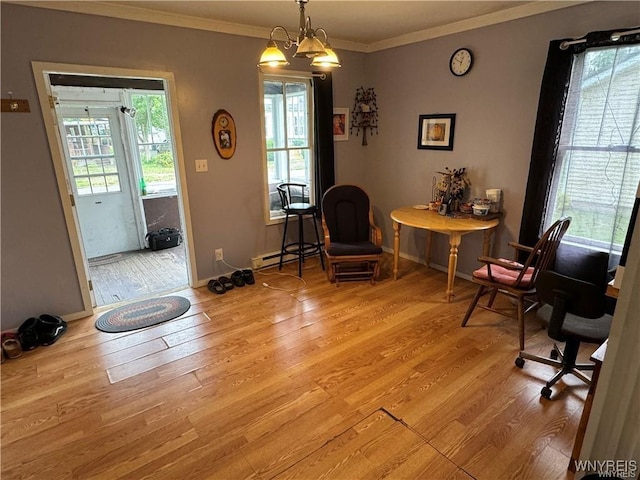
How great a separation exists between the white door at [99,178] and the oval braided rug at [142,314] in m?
1.72

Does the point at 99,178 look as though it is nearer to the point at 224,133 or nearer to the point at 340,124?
the point at 224,133

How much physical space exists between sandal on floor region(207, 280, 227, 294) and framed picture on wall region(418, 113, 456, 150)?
8.35 feet

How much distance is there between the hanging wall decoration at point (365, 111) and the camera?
14.2 ft

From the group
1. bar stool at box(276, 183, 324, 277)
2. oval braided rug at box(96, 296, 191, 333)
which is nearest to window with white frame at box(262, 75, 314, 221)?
bar stool at box(276, 183, 324, 277)

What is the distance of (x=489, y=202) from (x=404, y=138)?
1248mm

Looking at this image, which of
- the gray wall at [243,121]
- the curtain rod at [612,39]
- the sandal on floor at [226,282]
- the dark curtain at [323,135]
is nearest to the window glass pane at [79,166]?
the gray wall at [243,121]

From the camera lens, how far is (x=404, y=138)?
13.5 ft

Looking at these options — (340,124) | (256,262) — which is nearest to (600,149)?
(340,124)

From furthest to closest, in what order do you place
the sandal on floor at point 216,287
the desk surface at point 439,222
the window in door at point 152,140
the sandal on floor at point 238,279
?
1. the window in door at point 152,140
2. the sandal on floor at point 238,279
3. the sandal on floor at point 216,287
4. the desk surface at point 439,222

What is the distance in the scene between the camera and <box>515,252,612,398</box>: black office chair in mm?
1860

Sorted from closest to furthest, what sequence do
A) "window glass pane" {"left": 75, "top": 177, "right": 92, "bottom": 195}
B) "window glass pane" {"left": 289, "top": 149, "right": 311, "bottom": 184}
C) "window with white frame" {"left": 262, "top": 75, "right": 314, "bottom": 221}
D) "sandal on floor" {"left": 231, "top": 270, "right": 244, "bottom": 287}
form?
"sandal on floor" {"left": 231, "top": 270, "right": 244, "bottom": 287}
"window with white frame" {"left": 262, "top": 75, "right": 314, "bottom": 221}
"window glass pane" {"left": 289, "top": 149, "right": 311, "bottom": 184}
"window glass pane" {"left": 75, "top": 177, "right": 92, "bottom": 195}

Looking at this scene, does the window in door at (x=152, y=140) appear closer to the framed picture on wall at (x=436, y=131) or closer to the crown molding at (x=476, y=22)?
the crown molding at (x=476, y=22)

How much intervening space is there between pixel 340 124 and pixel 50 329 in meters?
3.42

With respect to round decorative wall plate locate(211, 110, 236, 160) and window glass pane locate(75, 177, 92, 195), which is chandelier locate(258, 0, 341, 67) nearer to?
round decorative wall plate locate(211, 110, 236, 160)
